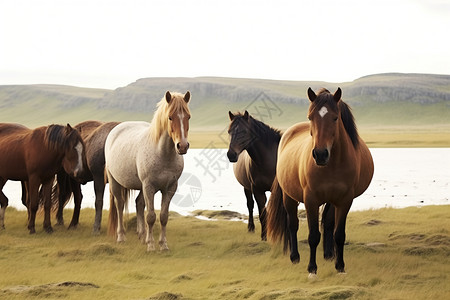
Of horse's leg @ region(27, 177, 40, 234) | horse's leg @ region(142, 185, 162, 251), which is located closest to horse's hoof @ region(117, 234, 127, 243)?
horse's leg @ region(142, 185, 162, 251)

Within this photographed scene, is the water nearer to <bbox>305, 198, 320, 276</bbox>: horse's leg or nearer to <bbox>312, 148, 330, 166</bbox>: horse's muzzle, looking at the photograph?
<bbox>305, 198, 320, 276</bbox>: horse's leg

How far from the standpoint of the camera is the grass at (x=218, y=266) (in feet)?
23.0

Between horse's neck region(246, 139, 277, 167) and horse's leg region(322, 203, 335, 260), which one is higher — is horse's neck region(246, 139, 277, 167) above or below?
above

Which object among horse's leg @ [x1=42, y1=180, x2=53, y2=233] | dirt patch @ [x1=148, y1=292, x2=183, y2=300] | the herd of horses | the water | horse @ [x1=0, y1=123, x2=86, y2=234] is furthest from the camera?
the water

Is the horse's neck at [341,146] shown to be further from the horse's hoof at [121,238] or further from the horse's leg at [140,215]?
the horse's hoof at [121,238]

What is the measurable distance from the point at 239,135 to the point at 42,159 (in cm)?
408

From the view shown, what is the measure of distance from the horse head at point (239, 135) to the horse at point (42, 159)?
308 centimetres

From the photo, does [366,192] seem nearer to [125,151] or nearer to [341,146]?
[125,151]

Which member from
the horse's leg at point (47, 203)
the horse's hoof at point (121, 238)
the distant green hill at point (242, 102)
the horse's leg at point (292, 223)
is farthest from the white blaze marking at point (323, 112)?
the distant green hill at point (242, 102)

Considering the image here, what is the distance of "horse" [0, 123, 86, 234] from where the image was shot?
1166 centimetres

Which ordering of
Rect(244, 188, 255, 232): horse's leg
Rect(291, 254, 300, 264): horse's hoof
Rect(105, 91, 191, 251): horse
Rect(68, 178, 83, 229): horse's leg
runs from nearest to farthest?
Rect(291, 254, 300, 264): horse's hoof
Rect(105, 91, 191, 251): horse
Rect(244, 188, 255, 232): horse's leg
Rect(68, 178, 83, 229): horse's leg

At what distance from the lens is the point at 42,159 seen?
1178cm

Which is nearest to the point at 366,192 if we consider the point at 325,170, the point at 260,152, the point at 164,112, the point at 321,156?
the point at 260,152

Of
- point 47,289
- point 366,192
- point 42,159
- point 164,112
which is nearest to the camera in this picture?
point 47,289
